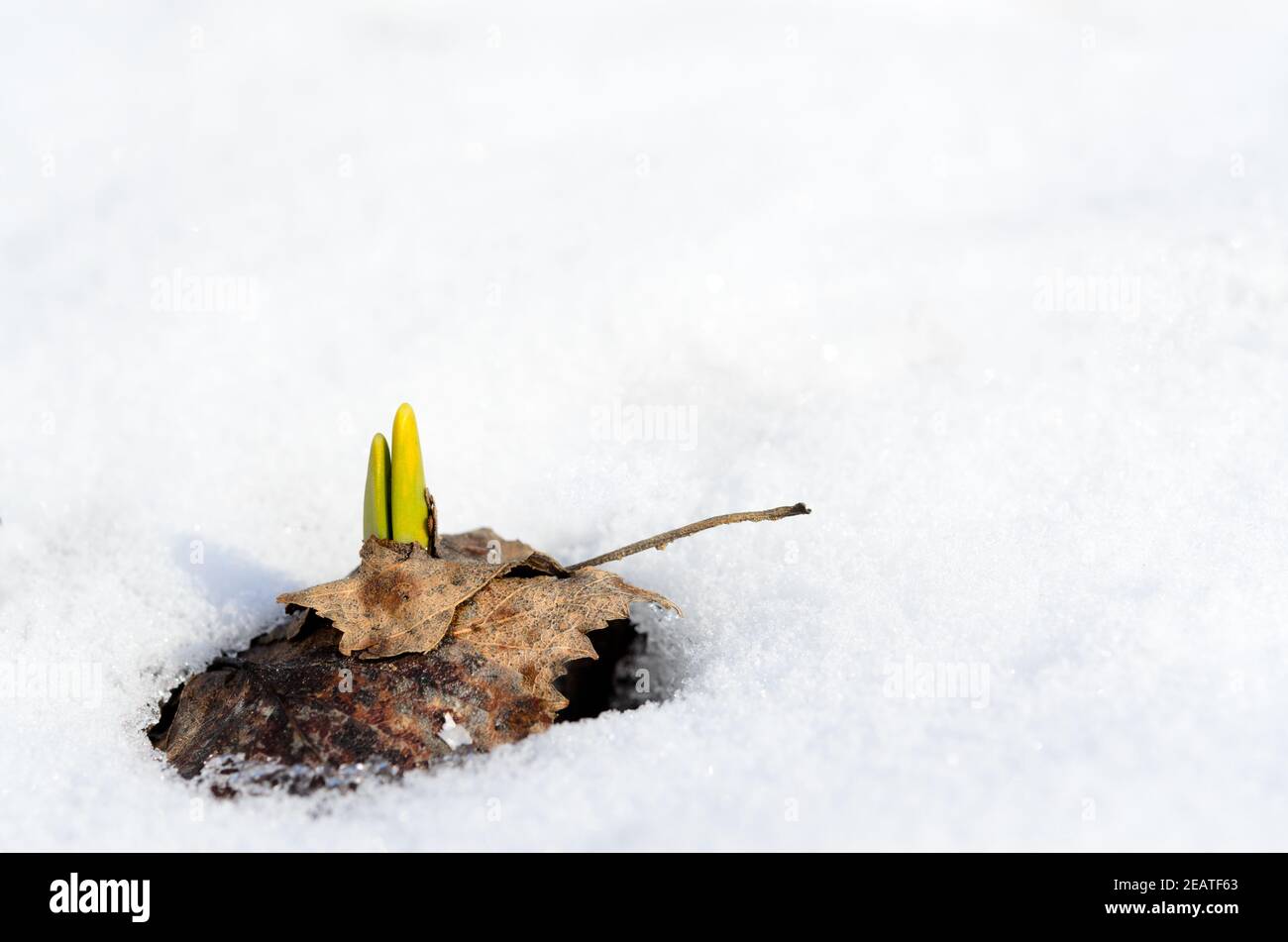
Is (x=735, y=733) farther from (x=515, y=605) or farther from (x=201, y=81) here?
(x=201, y=81)

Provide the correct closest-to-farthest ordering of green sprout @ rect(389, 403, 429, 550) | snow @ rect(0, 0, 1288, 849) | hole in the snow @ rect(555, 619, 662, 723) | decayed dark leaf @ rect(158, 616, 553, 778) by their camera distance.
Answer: snow @ rect(0, 0, 1288, 849) < decayed dark leaf @ rect(158, 616, 553, 778) < green sprout @ rect(389, 403, 429, 550) < hole in the snow @ rect(555, 619, 662, 723)

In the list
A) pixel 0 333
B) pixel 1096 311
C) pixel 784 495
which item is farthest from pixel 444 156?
pixel 1096 311

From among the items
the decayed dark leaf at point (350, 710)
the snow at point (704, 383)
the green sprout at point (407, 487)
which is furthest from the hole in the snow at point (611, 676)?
the green sprout at point (407, 487)

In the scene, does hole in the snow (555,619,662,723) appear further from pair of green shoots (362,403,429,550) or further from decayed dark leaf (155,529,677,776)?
pair of green shoots (362,403,429,550)

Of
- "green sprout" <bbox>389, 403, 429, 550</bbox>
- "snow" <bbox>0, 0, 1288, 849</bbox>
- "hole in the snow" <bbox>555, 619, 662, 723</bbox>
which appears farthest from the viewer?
"hole in the snow" <bbox>555, 619, 662, 723</bbox>

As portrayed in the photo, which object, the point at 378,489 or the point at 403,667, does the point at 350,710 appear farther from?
the point at 378,489

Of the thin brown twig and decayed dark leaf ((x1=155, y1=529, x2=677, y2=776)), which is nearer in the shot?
decayed dark leaf ((x1=155, y1=529, x2=677, y2=776))

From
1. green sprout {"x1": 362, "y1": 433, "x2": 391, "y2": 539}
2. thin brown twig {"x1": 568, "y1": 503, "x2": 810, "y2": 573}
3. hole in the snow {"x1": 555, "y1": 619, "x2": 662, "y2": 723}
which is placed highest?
green sprout {"x1": 362, "y1": 433, "x2": 391, "y2": 539}

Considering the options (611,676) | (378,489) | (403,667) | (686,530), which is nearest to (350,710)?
(403,667)

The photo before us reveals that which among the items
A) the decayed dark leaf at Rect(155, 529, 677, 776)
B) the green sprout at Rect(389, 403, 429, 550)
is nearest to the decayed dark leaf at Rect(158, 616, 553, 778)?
the decayed dark leaf at Rect(155, 529, 677, 776)
